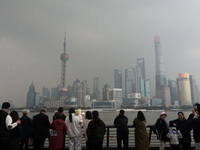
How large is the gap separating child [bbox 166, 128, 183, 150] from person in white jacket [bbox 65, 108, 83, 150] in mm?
3294

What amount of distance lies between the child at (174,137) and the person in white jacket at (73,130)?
3294 millimetres

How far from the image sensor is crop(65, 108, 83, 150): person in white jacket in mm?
5473

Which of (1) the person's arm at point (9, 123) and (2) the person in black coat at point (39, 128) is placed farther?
(2) the person in black coat at point (39, 128)

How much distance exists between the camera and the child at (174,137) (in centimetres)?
548

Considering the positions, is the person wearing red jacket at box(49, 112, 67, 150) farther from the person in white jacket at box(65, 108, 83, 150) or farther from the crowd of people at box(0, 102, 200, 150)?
the person in white jacket at box(65, 108, 83, 150)

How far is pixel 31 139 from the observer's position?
6.00m

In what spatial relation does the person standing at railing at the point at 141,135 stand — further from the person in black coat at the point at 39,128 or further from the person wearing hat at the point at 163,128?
the person in black coat at the point at 39,128

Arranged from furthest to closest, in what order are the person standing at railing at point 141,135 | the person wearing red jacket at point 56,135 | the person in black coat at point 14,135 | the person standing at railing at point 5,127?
the person standing at railing at point 141,135 < the person wearing red jacket at point 56,135 < the person in black coat at point 14,135 < the person standing at railing at point 5,127

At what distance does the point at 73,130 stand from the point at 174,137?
12.1ft

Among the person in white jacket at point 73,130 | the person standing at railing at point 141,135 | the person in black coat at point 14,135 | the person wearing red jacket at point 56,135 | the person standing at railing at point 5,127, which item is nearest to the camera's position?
the person standing at railing at point 5,127

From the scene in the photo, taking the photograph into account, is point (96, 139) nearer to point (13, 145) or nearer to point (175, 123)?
point (13, 145)

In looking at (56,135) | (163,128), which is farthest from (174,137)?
(56,135)

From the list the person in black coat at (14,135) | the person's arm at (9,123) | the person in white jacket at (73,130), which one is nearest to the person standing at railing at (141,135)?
the person in white jacket at (73,130)

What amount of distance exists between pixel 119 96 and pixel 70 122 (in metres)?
196
